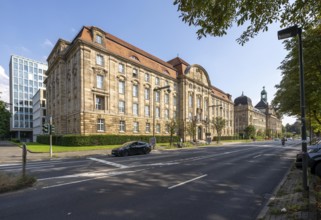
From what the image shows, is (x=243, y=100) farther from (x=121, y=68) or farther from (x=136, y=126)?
→ (x=121, y=68)

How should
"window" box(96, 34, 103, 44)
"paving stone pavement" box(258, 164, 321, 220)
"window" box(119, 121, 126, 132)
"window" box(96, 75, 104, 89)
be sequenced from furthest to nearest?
"window" box(119, 121, 126, 132) < "window" box(96, 34, 103, 44) < "window" box(96, 75, 104, 89) < "paving stone pavement" box(258, 164, 321, 220)

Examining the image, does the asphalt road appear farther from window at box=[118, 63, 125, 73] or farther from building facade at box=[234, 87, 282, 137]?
building facade at box=[234, 87, 282, 137]

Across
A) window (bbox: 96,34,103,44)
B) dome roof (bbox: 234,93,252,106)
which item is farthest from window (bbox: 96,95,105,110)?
dome roof (bbox: 234,93,252,106)

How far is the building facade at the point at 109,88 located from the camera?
32.9 metres

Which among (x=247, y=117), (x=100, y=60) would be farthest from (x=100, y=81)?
(x=247, y=117)

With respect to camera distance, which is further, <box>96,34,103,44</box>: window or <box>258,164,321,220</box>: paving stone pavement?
<box>96,34,103,44</box>: window

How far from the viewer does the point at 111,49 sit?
3678cm

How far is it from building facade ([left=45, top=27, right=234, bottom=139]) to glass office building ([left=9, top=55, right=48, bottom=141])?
49.5m

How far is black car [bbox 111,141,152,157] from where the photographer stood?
19891 millimetres

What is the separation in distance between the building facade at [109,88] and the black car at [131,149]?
6.81 meters

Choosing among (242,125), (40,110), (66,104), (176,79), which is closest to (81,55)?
(66,104)

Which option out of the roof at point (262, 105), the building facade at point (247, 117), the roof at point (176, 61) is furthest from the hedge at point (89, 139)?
the roof at point (262, 105)

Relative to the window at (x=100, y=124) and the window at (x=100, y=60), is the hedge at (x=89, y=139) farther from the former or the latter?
the window at (x=100, y=60)

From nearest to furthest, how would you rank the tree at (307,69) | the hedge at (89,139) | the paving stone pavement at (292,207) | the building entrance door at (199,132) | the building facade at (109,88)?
the paving stone pavement at (292,207) < the tree at (307,69) < the hedge at (89,139) < the building facade at (109,88) < the building entrance door at (199,132)
